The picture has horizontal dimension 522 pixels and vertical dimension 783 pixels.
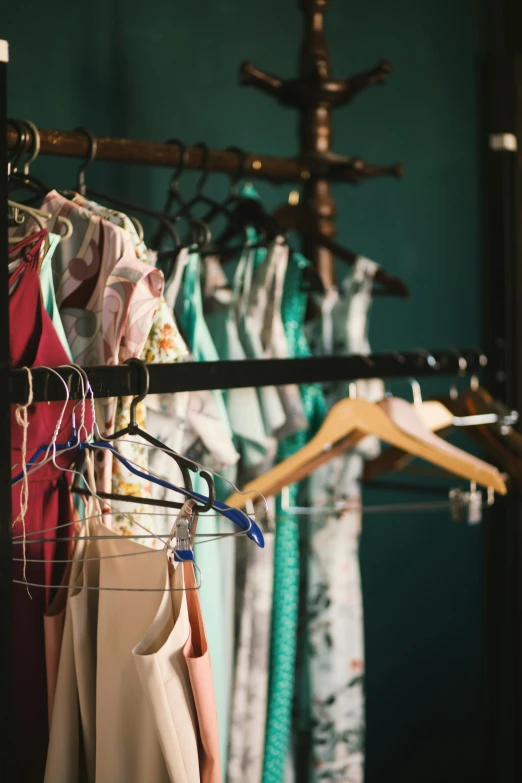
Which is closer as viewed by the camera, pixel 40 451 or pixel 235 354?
pixel 40 451

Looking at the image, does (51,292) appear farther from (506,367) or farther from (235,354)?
(506,367)

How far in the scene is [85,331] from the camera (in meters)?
1.13

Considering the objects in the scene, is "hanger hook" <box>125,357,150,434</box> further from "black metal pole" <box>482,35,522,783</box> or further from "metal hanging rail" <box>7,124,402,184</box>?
"black metal pole" <box>482,35,522,783</box>

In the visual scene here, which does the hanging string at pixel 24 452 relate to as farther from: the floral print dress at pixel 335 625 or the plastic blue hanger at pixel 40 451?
the floral print dress at pixel 335 625

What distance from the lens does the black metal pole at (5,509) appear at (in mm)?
921

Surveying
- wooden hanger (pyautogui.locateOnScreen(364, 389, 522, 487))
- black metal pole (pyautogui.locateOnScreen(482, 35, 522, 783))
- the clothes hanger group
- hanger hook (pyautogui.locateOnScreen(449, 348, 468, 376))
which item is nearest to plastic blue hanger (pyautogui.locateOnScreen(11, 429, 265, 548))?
the clothes hanger group

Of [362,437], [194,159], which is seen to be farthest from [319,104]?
[362,437]

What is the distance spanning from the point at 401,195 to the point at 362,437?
1032 millimetres

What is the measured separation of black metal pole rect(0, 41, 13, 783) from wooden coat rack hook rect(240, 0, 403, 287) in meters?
0.73

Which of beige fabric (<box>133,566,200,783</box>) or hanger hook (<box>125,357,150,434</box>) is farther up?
hanger hook (<box>125,357,150,434</box>)

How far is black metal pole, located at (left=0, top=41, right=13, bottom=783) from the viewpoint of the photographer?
921 mm

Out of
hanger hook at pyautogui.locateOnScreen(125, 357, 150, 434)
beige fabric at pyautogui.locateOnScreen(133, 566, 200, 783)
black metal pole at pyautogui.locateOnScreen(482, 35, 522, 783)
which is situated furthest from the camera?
black metal pole at pyautogui.locateOnScreen(482, 35, 522, 783)

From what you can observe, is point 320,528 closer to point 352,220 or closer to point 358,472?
point 358,472

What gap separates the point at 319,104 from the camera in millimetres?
1615
